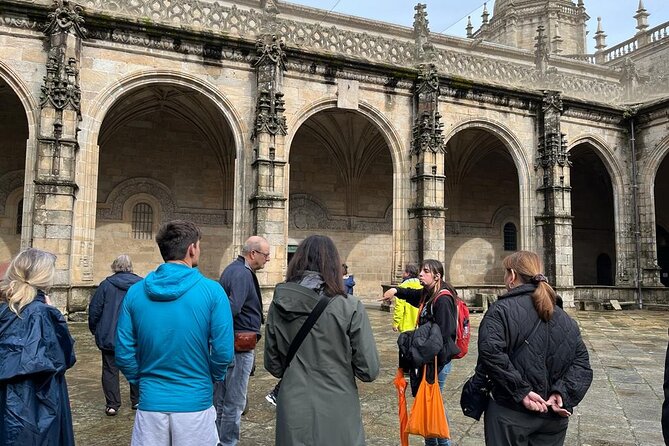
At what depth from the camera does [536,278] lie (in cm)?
264

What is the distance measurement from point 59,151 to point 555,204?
14280mm

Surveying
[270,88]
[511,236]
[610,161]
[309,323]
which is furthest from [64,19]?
[511,236]

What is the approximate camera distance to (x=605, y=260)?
24.3 metres

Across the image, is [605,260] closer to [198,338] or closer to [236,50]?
[236,50]

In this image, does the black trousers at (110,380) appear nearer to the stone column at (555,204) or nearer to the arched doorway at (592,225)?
the stone column at (555,204)

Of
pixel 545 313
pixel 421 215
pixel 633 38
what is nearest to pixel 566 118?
pixel 421 215

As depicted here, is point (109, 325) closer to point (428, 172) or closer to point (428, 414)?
point (428, 414)

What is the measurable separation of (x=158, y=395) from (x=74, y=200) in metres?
10.3

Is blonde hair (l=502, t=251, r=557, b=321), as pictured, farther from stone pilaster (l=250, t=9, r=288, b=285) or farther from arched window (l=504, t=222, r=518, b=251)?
arched window (l=504, t=222, r=518, b=251)

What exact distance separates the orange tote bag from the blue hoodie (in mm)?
1459

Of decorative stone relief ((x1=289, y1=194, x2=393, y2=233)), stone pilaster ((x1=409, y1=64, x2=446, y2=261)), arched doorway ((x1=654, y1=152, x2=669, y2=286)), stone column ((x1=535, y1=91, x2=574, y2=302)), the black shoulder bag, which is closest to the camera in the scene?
the black shoulder bag

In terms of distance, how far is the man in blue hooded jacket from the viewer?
2316 mm

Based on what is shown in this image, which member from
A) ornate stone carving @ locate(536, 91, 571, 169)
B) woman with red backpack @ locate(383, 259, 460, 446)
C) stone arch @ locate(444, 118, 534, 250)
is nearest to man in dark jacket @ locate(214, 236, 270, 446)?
woman with red backpack @ locate(383, 259, 460, 446)

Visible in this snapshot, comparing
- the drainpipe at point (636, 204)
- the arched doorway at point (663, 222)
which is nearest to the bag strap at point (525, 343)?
the drainpipe at point (636, 204)
